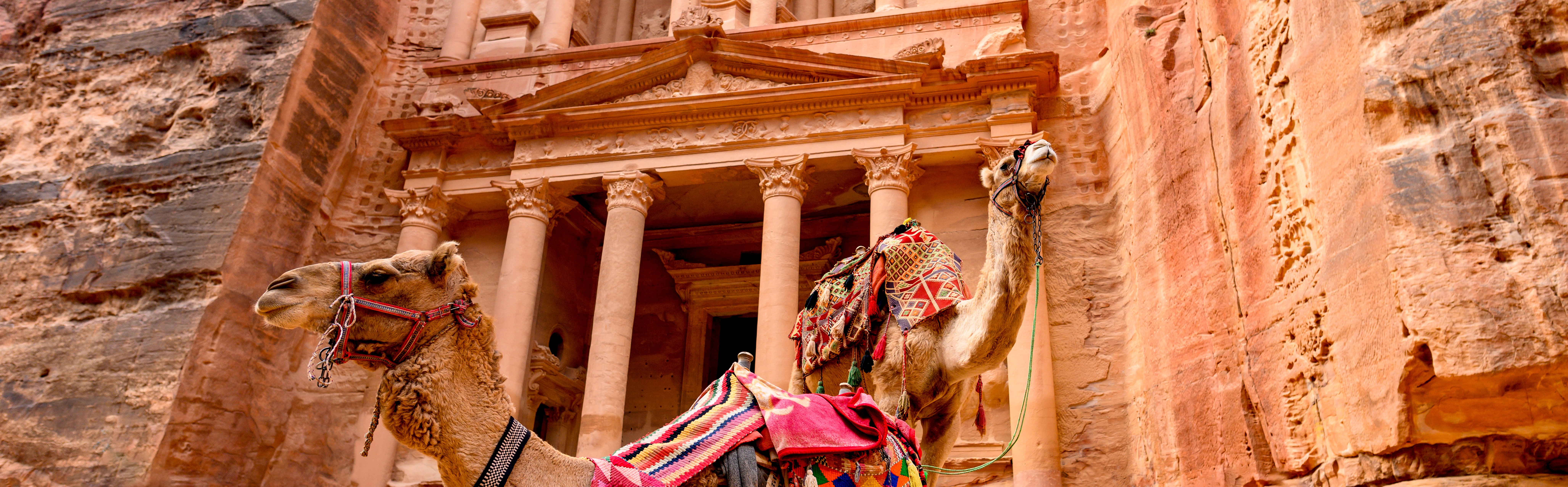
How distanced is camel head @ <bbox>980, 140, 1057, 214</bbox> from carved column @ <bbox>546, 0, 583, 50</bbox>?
11.5m

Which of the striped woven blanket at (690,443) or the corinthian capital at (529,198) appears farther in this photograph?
the corinthian capital at (529,198)

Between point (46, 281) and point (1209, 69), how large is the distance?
43.0 ft

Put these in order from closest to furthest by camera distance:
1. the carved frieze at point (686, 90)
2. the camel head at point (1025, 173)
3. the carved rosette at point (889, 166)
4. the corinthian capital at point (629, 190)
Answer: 1. the camel head at point (1025, 173)
2. the carved rosette at point (889, 166)
3. the corinthian capital at point (629, 190)
4. the carved frieze at point (686, 90)

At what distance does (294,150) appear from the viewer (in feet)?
42.8

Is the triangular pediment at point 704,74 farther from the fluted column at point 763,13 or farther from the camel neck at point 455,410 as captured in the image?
the camel neck at point 455,410

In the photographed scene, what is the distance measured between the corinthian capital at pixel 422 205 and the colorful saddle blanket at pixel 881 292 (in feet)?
26.8

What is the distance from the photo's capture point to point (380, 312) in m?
3.25

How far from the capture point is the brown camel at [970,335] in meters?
5.07

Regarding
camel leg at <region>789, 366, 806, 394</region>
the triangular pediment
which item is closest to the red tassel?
camel leg at <region>789, 366, 806, 394</region>

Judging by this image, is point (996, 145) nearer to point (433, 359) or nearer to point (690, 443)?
point (690, 443)

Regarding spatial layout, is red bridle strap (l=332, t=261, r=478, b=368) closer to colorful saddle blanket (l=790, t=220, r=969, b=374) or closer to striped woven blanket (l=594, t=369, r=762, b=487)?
striped woven blanket (l=594, t=369, r=762, b=487)

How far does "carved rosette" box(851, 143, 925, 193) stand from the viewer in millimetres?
11727

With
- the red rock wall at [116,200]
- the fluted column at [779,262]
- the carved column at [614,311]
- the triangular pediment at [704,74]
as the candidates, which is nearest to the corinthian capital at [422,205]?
the triangular pediment at [704,74]

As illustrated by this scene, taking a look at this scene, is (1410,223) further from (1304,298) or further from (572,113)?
(572,113)
